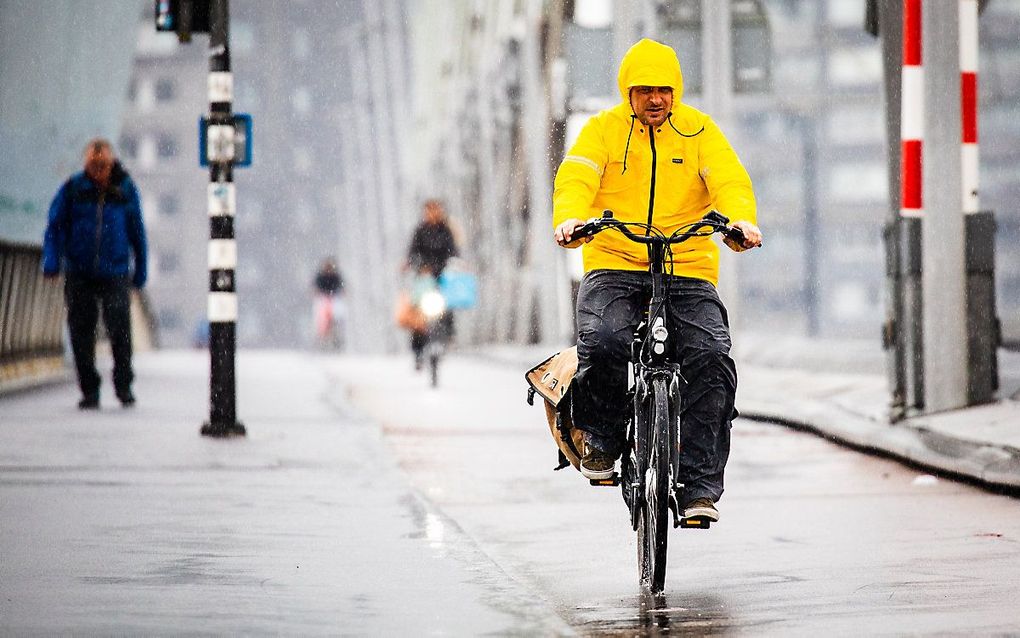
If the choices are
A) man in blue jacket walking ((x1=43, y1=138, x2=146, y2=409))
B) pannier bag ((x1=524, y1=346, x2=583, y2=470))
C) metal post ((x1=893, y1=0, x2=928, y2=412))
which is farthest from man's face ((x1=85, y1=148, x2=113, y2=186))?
→ pannier bag ((x1=524, y1=346, x2=583, y2=470))

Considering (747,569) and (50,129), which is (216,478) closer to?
(747,569)

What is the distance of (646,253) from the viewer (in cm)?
642

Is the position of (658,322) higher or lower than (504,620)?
higher

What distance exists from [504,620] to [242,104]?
124m

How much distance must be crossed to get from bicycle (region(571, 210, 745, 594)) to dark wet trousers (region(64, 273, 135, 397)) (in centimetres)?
760

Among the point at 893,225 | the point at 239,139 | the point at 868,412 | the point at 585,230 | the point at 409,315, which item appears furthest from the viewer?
the point at 409,315

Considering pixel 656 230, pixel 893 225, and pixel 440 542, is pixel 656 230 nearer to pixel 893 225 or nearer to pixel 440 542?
pixel 440 542

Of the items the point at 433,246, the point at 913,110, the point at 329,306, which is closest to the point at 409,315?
the point at 433,246

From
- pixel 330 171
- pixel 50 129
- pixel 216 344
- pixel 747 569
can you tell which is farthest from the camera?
pixel 330 171

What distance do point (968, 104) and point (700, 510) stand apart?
19.4 ft

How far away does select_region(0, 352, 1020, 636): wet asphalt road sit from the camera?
5.47 metres

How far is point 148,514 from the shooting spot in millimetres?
7781

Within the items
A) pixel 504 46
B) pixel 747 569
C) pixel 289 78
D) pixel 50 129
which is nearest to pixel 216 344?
pixel 747 569

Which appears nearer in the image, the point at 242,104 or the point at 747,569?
the point at 747,569
